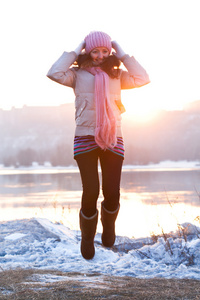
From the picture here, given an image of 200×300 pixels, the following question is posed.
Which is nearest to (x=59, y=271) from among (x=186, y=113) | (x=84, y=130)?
(x=84, y=130)

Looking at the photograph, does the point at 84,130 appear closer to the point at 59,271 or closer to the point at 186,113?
the point at 59,271

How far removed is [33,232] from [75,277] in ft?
7.58

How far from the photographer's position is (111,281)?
3.83 m

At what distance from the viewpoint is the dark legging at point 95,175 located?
3879 mm

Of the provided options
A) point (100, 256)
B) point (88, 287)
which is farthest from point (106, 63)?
point (100, 256)

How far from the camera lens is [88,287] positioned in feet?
11.5

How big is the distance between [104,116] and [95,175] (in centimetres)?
55

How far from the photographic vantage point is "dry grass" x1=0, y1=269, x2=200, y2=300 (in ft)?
10.7

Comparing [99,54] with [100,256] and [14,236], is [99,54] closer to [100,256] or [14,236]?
[100,256]

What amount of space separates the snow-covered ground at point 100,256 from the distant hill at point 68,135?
90.8 m

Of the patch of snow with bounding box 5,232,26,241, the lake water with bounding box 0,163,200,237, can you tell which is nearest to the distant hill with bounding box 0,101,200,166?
the lake water with bounding box 0,163,200,237

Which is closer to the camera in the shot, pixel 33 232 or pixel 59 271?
pixel 59 271

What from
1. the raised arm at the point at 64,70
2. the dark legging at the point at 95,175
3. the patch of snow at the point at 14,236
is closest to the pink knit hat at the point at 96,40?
the raised arm at the point at 64,70

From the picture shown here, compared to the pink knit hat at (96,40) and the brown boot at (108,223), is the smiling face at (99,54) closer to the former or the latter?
the pink knit hat at (96,40)
